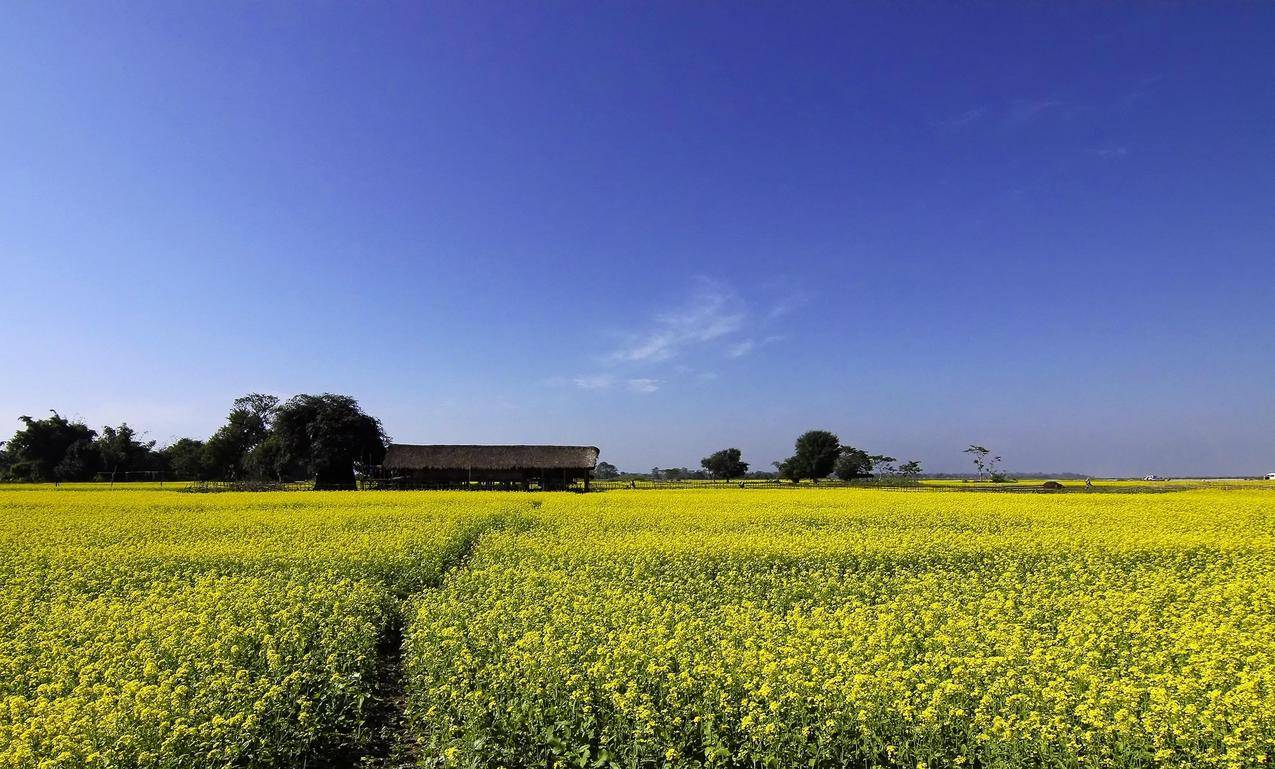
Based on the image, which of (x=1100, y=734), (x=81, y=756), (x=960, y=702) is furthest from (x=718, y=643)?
(x=81, y=756)

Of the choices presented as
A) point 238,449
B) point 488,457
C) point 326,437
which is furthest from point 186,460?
point 488,457

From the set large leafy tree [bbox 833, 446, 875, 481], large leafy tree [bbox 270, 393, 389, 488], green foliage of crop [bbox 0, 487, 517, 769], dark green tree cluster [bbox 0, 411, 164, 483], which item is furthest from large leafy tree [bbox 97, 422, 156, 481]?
large leafy tree [bbox 833, 446, 875, 481]

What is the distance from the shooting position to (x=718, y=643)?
673 cm

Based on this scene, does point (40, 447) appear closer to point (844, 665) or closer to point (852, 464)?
point (844, 665)

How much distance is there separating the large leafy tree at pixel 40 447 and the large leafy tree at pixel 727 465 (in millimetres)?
89720

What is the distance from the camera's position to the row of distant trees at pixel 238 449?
5412 cm

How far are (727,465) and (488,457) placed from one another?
68.1m

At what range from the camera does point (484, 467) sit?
5153 cm

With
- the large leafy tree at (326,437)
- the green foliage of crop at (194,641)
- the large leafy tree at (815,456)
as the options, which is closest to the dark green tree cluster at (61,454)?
the large leafy tree at (326,437)

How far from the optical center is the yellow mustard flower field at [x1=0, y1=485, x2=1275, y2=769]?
4902 mm

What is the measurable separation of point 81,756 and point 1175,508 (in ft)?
97.0

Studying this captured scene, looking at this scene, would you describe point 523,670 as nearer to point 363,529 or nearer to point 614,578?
point 614,578

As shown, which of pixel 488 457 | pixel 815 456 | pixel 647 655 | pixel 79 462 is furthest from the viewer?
pixel 815 456

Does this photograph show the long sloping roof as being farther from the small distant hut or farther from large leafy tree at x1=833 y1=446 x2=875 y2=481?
large leafy tree at x1=833 y1=446 x2=875 y2=481
